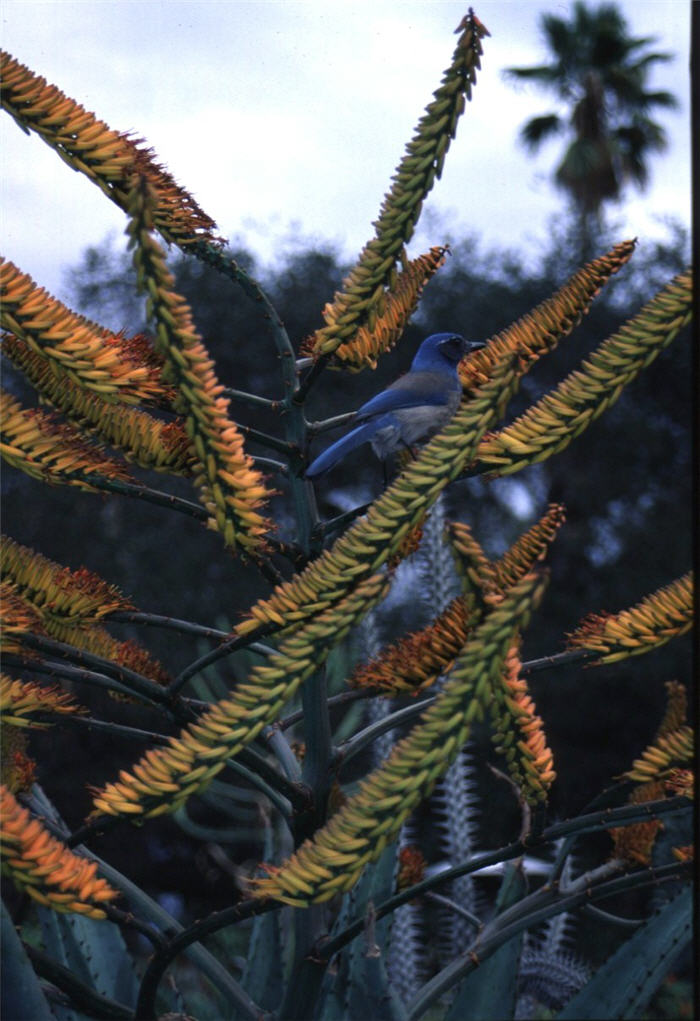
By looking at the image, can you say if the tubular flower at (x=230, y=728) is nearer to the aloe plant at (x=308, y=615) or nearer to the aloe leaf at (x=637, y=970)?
the aloe plant at (x=308, y=615)

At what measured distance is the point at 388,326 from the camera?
84 centimetres

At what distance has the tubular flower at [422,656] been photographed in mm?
669

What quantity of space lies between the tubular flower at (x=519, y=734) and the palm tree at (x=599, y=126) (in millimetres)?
3600

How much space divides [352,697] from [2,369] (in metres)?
4.00

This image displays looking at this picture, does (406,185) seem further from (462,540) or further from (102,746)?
(102,746)

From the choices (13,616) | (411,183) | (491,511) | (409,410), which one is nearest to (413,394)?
(409,410)

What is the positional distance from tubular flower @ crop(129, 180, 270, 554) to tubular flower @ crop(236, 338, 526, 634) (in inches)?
2.2

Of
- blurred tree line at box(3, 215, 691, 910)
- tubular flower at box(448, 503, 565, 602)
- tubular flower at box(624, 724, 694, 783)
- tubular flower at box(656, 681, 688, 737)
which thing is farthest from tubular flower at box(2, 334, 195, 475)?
blurred tree line at box(3, 215, 691, 910)

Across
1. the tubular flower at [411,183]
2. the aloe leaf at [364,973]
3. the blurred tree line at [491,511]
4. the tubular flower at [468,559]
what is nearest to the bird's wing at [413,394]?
the tubular flower at [411,183]

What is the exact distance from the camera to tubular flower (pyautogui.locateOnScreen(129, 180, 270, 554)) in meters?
0.58

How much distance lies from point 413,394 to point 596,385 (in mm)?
248

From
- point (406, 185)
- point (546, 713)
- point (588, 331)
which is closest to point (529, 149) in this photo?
point (588, 331)

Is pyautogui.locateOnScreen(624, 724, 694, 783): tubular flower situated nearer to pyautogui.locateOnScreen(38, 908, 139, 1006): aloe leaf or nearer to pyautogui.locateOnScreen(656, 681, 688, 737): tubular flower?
pyautogui.locateOnScreen(656, 681, 688, 737): tubular flower

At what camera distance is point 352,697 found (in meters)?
0.75
